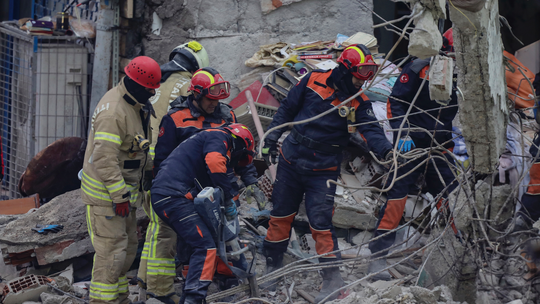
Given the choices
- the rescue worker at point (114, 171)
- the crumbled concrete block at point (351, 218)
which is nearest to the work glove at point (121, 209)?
the rescue worker at point (114, 171)

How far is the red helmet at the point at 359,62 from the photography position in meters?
4.42

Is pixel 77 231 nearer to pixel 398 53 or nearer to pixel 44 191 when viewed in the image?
pixel 44 191

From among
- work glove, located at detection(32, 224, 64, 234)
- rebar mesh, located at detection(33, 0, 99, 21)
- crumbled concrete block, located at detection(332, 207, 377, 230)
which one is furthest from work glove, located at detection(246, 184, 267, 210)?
rebar mesh, located at detection(33, 0, 99, 21)

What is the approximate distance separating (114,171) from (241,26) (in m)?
3.36

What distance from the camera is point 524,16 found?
9.54 meters

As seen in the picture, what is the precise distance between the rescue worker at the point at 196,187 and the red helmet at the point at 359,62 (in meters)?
1.06

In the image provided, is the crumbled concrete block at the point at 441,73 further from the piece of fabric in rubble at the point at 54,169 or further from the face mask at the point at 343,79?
the piece of fabric in rubble at the point at 54,169

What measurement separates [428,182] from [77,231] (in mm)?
3479

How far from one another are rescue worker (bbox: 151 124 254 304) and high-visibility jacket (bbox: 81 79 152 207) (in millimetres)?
353

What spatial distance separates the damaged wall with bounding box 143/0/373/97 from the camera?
263 inches

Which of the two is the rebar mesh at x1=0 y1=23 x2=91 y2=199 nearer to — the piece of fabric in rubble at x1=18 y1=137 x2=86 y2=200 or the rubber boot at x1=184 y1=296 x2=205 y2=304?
the piece of fabric in rubble at x1=18 y1=137 x2=86 y2=200

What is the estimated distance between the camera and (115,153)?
4.22 m

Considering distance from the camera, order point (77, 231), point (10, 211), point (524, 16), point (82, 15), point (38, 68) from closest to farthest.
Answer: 1. point (77, 231)
2. point (10, 211)
3. point (38, 68)
4. point (82, 15)
5. point (524, 16)

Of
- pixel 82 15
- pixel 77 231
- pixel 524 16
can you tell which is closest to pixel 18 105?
pixel 82 15
